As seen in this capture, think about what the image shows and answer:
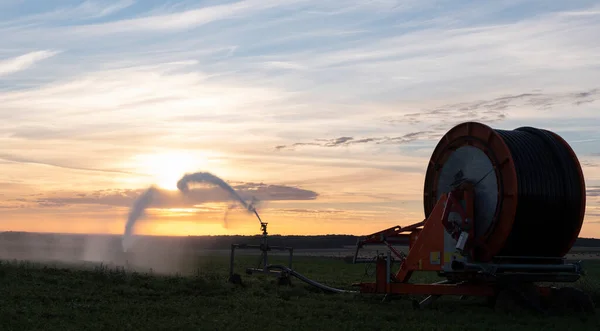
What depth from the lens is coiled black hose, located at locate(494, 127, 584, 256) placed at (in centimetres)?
1902

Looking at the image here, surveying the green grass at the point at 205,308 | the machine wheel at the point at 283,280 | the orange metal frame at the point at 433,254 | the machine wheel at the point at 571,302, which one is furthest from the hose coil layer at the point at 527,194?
the machine wheel at the point at 283,280

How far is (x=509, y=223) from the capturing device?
61.8ft

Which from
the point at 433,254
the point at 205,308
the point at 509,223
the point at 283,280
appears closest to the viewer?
the point at 509,223

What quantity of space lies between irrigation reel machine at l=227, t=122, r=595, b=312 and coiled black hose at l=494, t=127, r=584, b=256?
26 millimetres

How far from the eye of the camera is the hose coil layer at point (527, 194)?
62.2 feet

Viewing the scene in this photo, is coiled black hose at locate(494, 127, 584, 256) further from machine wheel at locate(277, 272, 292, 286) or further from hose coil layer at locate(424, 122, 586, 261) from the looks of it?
machine wheel at locate(277, 272, 292, 286)

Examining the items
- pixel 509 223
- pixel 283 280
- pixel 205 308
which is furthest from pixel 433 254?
pixel 283 280

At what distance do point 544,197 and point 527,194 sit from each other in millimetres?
587

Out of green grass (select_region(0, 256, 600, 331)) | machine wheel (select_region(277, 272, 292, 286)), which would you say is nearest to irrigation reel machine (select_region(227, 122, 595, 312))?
green grass (select_region(0, 256, 600, 331))

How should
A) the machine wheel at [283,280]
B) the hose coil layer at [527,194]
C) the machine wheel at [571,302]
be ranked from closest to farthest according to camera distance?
the hose coil layer at [527,194] < the machine wheel at [571,302] < the machine wheel at [283,280]

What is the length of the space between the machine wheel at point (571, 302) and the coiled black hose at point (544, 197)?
1099mm

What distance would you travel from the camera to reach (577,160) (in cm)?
1992

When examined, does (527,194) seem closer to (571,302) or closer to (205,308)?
(571,302)

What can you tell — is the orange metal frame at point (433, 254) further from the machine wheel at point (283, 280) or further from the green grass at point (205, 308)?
the machine wheel at point (283, 280)
